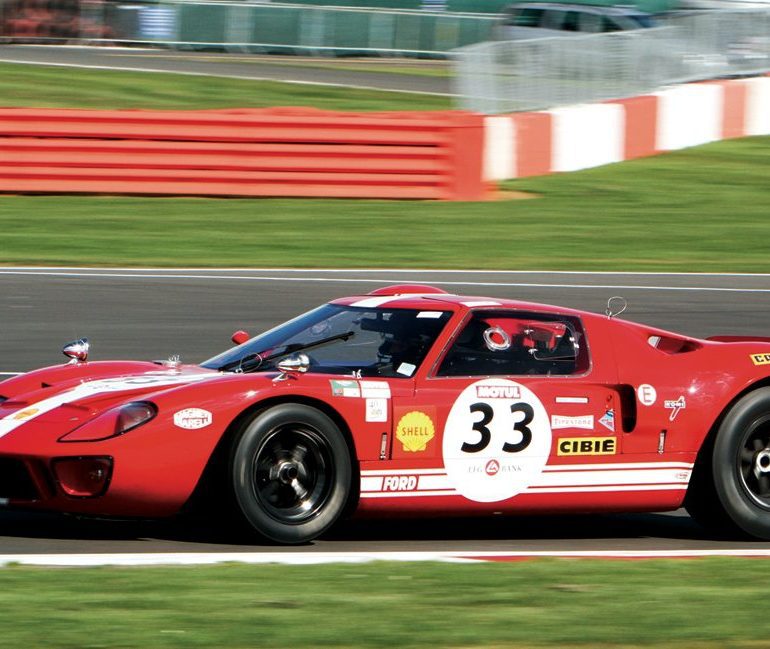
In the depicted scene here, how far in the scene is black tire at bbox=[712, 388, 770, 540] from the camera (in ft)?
22.9

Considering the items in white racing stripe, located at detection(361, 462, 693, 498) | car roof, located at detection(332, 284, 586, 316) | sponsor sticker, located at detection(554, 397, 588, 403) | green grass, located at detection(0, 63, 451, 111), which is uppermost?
green grass, located at detection(0, 63, 451, 111)

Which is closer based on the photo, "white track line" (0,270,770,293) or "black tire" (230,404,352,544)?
"black tire" (230,404,352,544)

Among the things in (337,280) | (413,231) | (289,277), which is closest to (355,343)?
(337,280)

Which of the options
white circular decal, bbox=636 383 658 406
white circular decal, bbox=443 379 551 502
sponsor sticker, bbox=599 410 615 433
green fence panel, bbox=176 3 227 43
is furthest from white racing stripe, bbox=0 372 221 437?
green fence panel, bbox=176 3 227 43

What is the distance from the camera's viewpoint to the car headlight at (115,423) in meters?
6.10

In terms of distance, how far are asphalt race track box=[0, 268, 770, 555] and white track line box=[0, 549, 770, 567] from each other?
0.19m

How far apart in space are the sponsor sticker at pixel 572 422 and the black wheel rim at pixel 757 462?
0.79m

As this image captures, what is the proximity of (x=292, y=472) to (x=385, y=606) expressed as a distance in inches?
53.4

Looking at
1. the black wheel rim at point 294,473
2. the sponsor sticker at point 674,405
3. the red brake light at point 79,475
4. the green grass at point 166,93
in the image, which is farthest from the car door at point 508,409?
the green grass at point 166,93

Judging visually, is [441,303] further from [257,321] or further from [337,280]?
[337,280]

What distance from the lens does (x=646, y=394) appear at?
6922 millimetres

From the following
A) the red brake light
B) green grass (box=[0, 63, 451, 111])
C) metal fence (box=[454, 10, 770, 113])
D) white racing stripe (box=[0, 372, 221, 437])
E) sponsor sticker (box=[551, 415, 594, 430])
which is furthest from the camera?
green grass (box=[0, 63, 451, 111])

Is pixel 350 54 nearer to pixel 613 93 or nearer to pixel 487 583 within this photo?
pixel 613 93

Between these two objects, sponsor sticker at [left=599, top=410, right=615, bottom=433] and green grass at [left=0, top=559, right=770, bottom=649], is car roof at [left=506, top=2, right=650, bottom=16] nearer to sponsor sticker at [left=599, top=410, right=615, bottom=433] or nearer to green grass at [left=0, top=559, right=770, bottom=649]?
sponsor sticker at [left=599, top=410, right=615, bottom=433]
